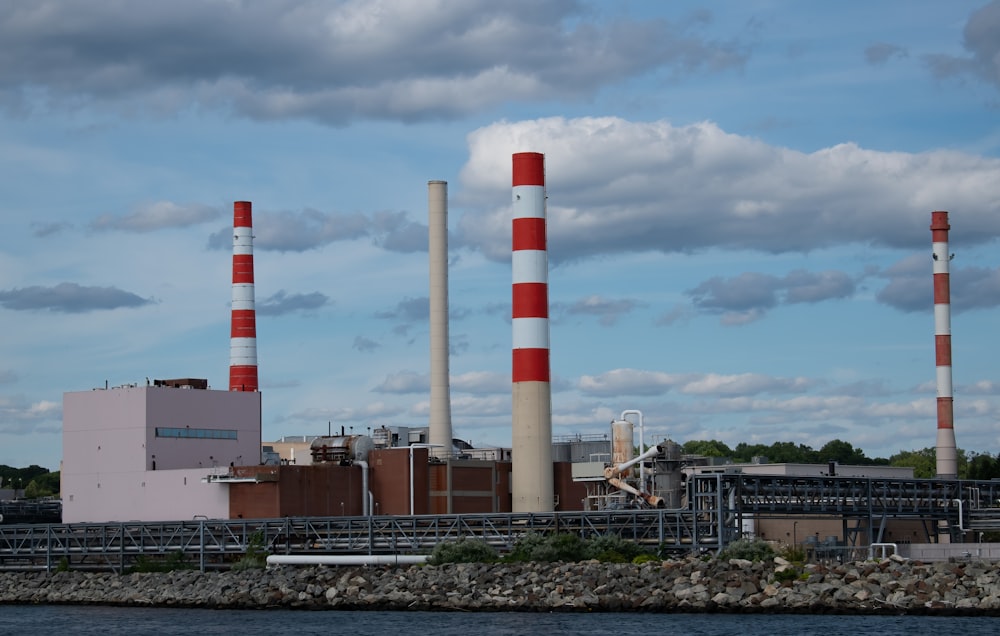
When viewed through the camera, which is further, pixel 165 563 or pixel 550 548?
pixel 165 563

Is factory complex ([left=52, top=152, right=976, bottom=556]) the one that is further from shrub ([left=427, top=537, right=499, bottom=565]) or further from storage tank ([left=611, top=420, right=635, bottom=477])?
shrub ([left=427, top=537, right=499, bottom=565])

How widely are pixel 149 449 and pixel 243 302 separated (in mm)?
13763

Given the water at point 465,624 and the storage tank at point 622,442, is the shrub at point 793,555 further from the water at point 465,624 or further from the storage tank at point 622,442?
the storage tank at point 622,442

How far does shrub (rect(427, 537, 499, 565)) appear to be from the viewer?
48.9 m

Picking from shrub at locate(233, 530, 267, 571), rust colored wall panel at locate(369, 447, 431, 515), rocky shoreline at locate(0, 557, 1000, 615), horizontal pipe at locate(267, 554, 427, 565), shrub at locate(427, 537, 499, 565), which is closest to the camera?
rocky shoreline at locate(0, 557, 1000, 615)

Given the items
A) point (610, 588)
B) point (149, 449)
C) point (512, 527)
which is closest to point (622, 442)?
point (512, 527)

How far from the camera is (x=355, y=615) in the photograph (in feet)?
148

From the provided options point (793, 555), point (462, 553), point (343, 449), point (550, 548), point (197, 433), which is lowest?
point (793, 555)

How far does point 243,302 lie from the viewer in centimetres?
7462

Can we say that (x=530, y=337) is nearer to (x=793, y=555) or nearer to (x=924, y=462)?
(x=793, y=555)

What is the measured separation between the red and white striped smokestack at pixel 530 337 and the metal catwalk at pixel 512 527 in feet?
13.6

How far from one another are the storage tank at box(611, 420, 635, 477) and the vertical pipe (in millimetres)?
8849

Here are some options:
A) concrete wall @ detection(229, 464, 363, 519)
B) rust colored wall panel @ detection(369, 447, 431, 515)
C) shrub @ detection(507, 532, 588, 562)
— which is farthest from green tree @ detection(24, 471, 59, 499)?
shrub @ detection(507, 532, 588, 562)

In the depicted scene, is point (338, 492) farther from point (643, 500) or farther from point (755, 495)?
point (755, 495)
